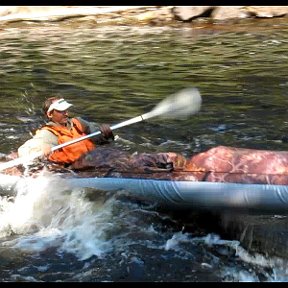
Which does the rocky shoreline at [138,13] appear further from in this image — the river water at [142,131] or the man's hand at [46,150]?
the man's hand at [46,150]

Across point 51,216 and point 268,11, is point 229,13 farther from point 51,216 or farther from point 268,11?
point 51,216

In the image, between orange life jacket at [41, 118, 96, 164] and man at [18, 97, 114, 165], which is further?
orange life jacket at [41, 118, 96, 164]

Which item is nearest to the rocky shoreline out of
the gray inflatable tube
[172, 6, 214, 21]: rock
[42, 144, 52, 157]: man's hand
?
[172, 6, 214, 21]: rock

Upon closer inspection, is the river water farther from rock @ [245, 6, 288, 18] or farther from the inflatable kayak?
rock @ [245, 6, 288, 18]

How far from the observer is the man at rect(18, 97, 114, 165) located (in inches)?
216

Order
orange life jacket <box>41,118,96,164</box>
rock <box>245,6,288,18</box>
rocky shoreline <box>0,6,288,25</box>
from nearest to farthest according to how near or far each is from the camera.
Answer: orange life jacket <box>41,118,96,164</box>
rock <box>245,6,288,18</box>
rocky shoreline <box>0,6,288,25</box>

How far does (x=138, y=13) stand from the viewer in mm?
17906

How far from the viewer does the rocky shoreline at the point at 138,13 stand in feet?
56.3

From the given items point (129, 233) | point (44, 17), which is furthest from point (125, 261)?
point (44, 17)

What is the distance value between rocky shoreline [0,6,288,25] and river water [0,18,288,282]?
83cm

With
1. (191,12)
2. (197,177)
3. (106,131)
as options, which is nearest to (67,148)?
(106,131)

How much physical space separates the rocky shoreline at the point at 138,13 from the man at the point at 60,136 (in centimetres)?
1200

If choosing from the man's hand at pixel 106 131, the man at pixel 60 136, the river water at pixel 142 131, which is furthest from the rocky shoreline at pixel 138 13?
the man's hand at pixel 106 131

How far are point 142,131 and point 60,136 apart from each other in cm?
243
